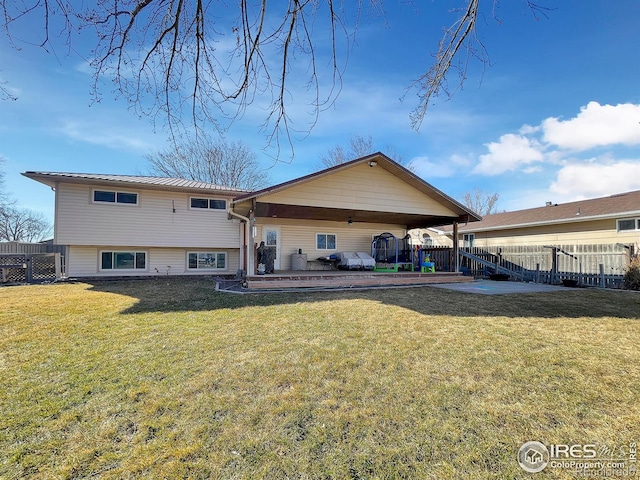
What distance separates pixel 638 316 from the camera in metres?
5.62

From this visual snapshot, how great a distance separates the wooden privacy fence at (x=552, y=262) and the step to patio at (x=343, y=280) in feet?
5.45

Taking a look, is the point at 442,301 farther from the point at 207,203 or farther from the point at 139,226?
the point at 139,226

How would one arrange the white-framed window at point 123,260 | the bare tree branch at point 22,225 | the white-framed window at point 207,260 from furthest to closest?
the bare tree branch at point 22,225
the white-framed window at point 207,260
the white-framed window at point 123,260

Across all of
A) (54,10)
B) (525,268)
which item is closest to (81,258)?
(54,10)

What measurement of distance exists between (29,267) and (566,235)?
80.4 feet

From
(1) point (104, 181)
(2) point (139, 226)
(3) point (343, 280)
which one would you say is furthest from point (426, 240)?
(1) point (104, 181)

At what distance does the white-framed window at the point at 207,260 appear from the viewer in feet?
45.4

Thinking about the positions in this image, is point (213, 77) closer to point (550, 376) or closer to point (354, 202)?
point (550, 376)

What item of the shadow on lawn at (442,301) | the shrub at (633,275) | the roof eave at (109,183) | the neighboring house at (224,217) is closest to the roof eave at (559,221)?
the shrub at (633,275)

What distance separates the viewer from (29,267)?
37.6 ft

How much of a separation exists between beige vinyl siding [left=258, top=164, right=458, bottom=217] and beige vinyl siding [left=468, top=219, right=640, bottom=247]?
8.40 m

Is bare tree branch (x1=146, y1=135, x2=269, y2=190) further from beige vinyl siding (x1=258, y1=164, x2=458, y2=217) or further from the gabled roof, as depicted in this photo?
the gabled roof

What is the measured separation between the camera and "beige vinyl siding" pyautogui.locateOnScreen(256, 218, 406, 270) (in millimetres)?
13469

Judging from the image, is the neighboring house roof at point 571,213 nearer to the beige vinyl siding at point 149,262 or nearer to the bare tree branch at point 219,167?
the beige vinyl siding at point 149,262
